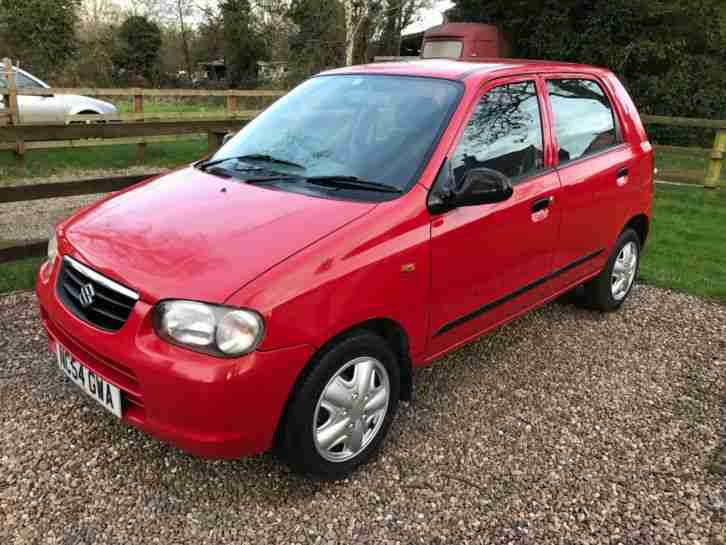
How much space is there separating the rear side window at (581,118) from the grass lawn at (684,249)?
2.06 metres

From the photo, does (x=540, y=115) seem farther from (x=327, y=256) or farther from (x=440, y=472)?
(x=440, y=472)

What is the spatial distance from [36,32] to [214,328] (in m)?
28.5

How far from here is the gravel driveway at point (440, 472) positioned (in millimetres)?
2625

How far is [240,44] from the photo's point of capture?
3262 centimetres

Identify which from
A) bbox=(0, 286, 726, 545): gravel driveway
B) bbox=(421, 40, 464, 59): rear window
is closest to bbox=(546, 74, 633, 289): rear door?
bbox=(0, 286, 726, 545): gravel driveway

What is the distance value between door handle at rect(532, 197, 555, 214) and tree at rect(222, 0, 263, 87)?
1239 inches

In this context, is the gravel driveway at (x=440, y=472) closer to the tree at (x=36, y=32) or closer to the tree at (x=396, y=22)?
the tree at (x=396, y=22)

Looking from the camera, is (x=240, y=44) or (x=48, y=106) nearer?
(x=48, y=106)

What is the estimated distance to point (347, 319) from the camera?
8.58 ft

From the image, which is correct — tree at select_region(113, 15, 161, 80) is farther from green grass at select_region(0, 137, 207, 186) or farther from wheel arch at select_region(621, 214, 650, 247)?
wheel arch at select_region(621, 214, 650, 247)

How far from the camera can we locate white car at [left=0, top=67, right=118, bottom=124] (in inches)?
468

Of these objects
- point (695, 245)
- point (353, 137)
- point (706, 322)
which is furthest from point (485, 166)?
point (695, 245)

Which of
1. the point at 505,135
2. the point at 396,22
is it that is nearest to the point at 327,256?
the point at 505,135

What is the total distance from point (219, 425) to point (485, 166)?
6.21 feet
